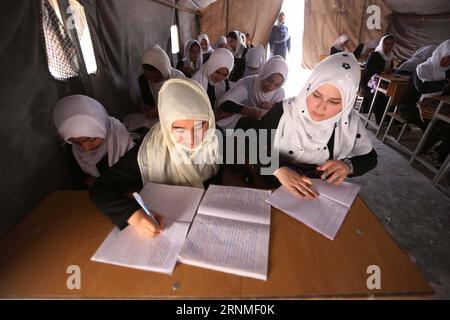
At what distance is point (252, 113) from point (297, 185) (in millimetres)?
1636

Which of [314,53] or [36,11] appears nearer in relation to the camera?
[36,11]

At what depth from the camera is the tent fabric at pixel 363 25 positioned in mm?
6988

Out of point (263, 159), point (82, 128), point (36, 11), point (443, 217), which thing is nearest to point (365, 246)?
point (263, 159)

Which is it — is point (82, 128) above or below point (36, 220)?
above

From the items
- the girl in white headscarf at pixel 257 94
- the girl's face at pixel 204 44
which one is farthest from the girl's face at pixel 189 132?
the girl's face at pixel 204 44

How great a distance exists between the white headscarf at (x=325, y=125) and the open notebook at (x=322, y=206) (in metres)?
0.31

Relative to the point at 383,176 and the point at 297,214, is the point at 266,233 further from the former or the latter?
the point at 383,176

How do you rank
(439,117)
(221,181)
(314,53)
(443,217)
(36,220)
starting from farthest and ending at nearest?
1. (314,53)
2. (439,117)
3. (443,217)
4. (221,181)
5. (36,220)

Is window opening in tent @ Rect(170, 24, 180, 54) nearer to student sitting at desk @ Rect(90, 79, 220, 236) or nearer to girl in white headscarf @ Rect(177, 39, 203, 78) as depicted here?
girl in white headscarf @ Rect(177, 39, 203, 78)

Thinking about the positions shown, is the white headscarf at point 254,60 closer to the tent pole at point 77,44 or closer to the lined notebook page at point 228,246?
the tent pole at point 77,44

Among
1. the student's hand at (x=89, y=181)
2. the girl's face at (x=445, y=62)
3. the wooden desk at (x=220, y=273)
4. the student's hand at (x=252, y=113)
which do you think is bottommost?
the student's hand at (x=89, y=181)

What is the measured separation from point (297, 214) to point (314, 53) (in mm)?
9284

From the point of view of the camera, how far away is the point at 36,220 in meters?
0.93

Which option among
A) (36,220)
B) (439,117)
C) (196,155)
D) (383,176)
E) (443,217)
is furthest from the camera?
(383,176)
